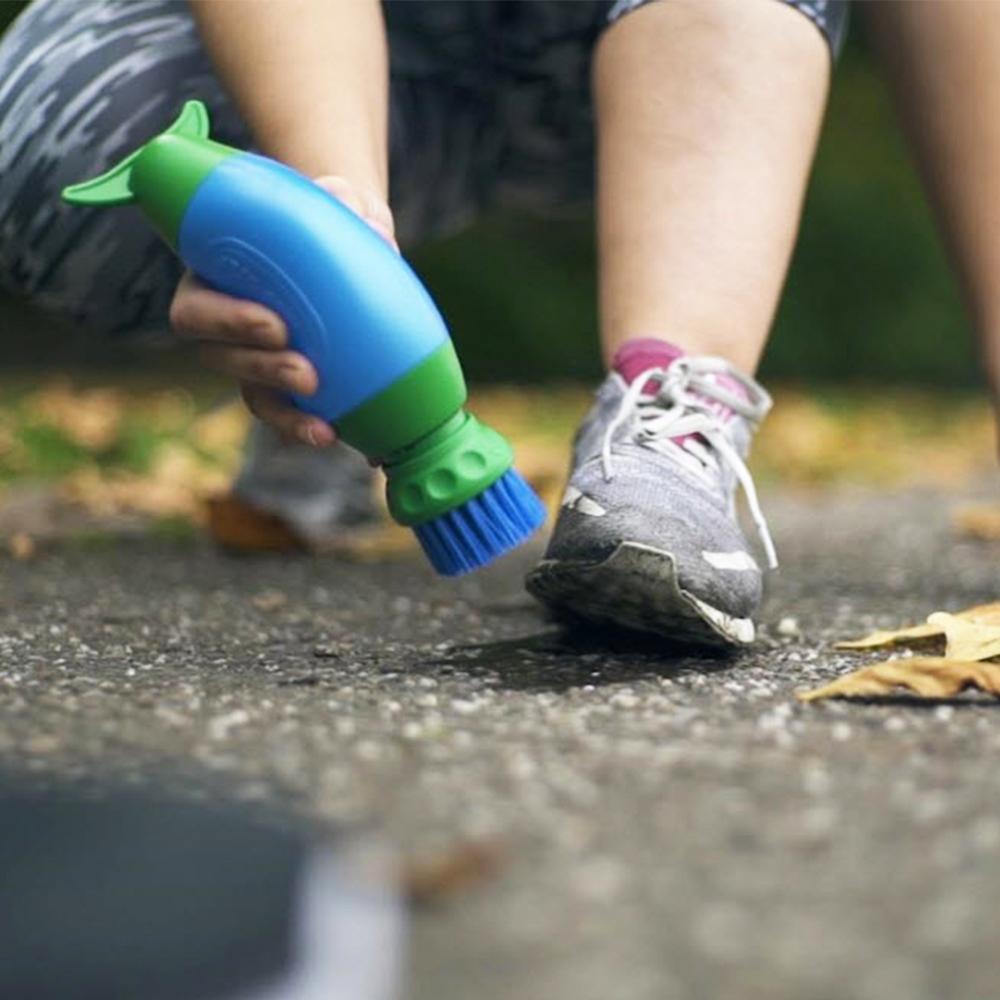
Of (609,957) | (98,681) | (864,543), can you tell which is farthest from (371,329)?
(864,543)

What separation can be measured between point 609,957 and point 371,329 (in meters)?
0.50

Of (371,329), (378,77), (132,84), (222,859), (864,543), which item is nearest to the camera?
(222,859)

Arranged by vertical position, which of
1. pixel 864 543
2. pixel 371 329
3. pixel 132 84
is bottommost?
pixel 864 543

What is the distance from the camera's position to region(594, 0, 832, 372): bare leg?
51.4 inches

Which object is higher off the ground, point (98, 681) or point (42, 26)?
point (42, 26)

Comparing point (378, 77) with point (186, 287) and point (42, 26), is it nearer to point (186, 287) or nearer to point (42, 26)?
point (186, 287)

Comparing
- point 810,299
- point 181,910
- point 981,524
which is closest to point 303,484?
point 981,524

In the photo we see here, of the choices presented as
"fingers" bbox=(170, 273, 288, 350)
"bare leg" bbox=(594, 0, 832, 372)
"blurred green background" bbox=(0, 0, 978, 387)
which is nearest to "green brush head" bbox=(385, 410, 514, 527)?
"fingers" bbox=(170, 273, 288, 350)

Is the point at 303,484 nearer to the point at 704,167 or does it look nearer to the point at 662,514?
the point at 704,167

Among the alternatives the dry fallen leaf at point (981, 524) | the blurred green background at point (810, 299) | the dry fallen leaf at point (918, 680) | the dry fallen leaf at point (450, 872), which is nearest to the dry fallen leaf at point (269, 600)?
the dry fallen leaf at point (918, 680)

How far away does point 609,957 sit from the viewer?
659 millimetres

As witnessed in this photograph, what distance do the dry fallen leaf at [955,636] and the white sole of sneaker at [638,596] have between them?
0.31ft

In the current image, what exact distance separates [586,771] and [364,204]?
0.44 m

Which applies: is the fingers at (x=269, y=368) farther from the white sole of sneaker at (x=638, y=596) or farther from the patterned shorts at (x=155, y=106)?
the patterned shorts at (x=155, y=106)
